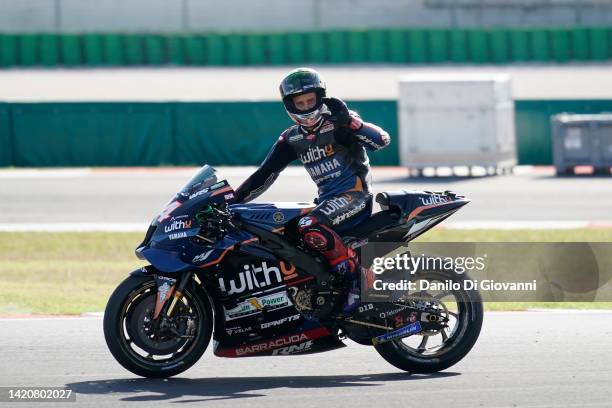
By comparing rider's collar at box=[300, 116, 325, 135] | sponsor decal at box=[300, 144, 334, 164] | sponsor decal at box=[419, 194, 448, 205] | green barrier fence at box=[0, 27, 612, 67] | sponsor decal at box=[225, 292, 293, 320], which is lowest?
sponsor decal at box=[225, 292, 293, 320]

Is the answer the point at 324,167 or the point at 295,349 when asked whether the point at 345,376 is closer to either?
the point at 295,349

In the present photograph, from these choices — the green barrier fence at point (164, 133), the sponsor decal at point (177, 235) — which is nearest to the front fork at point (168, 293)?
the sponsor decal at point (177, 235)

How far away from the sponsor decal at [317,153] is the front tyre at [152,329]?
1.11m

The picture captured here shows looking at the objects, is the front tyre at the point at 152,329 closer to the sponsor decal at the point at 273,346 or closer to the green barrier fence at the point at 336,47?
the sponsor decal at the point at 273,346

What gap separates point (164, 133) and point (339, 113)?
74.3 feet

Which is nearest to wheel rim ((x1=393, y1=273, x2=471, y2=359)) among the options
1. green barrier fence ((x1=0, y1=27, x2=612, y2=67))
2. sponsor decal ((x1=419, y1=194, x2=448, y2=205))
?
sponsor decal ((x1=419, y1=194, x2=448, y2=205))

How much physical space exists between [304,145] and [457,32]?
32249 millimetres

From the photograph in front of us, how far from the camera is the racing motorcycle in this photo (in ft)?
25.1

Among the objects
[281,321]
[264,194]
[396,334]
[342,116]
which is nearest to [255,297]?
Result: [281,321]

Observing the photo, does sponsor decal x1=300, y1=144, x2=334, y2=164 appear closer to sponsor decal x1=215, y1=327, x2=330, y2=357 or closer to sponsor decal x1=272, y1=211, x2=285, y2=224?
sponsor decal x1=272, y1=211, x2=285, y2=224

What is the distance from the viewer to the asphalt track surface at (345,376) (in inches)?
280

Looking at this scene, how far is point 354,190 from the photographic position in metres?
7.96

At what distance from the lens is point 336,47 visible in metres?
39.4

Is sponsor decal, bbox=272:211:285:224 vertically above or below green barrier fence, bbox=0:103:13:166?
below
